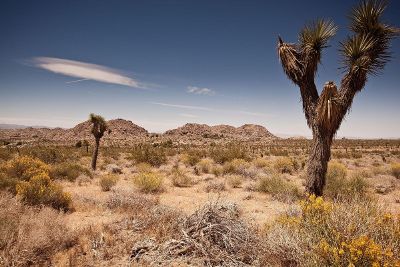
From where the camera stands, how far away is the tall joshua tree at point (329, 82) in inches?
292

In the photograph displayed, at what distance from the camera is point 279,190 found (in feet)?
36.4

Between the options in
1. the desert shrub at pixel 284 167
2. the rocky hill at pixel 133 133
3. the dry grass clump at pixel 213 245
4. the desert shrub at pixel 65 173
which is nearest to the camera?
the dry grass clump at pixel 213 245

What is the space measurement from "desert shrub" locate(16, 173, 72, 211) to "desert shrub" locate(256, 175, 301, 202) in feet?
24.4

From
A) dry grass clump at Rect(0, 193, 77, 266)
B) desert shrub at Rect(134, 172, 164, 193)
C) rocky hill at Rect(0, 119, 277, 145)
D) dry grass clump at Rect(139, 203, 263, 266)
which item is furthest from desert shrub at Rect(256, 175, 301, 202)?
rocky hill at Rect(0, 119, 277, 145)

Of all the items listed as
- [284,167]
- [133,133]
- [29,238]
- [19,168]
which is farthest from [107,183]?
[133,133]

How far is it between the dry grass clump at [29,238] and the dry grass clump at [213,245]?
1.99 m

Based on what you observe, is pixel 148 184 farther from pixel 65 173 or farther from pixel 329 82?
pixel 329 82

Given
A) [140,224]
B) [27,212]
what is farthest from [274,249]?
[27,212]

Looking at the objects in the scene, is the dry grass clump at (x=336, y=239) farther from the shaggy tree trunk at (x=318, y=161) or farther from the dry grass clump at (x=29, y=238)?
the dry grass clump at (x=29, y=238)

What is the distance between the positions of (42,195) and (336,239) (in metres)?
7.68

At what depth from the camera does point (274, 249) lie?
4.77 metres

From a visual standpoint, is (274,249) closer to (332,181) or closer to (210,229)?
(210,229)

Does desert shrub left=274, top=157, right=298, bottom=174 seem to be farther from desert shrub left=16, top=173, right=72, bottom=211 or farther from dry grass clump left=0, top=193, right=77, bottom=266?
dry grass clump left=0, top=193, right=77, bottom=266

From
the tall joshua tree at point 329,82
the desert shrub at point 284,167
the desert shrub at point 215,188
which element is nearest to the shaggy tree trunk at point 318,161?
the tall joshua tree at point 329,82
